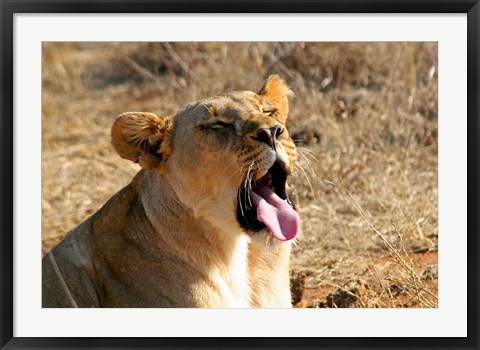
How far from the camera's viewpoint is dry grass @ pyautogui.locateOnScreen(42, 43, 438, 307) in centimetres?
664

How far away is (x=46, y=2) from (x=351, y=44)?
4.65m

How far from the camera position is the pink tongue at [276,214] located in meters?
5.04

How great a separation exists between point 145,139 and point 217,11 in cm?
73

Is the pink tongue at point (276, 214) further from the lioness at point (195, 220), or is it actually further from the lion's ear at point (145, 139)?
the lion's ear at point (145, 139)

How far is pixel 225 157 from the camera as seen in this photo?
5047mm

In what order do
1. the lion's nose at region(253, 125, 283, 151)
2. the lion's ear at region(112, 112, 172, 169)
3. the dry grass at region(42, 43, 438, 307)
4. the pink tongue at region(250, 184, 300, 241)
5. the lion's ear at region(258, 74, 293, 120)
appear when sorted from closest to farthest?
the lion's nose at region(253, 125, 283, 151), the pink tongue at region(250, 184, 300, 241), the lion's ear at region(112, 112, 172, 169), the lion's ear at region(258, 74, 293, 120), the dry grass at region(42, 43, 438, 307)

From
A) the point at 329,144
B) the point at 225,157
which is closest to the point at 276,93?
the point at 225,157

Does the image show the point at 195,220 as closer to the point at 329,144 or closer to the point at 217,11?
the point at 217,11

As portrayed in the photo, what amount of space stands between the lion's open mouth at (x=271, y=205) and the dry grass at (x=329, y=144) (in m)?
0.69

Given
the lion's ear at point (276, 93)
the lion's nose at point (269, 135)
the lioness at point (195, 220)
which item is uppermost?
the lion's ear at point (276, 93)

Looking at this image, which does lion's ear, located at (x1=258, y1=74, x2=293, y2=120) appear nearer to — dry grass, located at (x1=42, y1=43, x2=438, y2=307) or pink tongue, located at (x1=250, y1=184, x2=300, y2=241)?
dry grass, located at (x1=42, y1=43, x2=438, y2=307)

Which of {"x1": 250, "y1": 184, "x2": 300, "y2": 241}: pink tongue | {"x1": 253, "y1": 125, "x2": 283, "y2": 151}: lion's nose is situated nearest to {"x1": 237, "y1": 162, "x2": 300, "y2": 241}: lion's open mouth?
{"x1": 250, "y1": 184, "x2": 300, "y2": 241}: pink tongue

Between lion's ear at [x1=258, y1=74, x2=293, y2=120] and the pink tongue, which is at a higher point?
lion's ear at [x1=258, y1=74, x2=293, y2=120]

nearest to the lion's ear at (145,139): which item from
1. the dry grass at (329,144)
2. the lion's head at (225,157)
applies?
the lion's head at (225,157)
